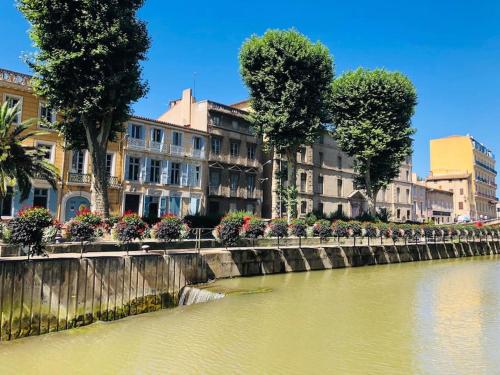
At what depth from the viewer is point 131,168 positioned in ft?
122

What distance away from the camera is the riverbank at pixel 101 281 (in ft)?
39.9

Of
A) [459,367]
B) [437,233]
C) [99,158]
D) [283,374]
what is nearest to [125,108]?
[99,158]

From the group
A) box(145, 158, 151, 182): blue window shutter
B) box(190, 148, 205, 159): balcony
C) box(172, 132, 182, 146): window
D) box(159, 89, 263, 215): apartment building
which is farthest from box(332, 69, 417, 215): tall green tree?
box(145, 158, 151, 182): blue window shutter

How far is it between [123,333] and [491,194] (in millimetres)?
116702

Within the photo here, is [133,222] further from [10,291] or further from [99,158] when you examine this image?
[99,158]

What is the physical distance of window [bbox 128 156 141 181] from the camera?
121 ft

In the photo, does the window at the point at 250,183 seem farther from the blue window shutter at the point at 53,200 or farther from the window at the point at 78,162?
the blue window shutter at the point at 53,200

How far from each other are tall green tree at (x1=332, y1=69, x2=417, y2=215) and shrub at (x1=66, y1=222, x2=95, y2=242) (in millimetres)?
30385

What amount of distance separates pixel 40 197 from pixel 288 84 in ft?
70.1

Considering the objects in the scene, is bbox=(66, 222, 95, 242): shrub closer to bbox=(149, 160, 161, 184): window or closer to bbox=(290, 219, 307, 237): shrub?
bbox=(290, 219, 307, 237): shrub

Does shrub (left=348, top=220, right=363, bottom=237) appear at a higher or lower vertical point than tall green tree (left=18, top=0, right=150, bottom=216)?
lower

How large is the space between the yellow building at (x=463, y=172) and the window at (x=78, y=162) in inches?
3162

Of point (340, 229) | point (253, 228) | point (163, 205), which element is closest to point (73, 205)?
point (163, 205)

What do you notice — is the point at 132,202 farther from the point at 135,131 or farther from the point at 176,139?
the point at 176,139
